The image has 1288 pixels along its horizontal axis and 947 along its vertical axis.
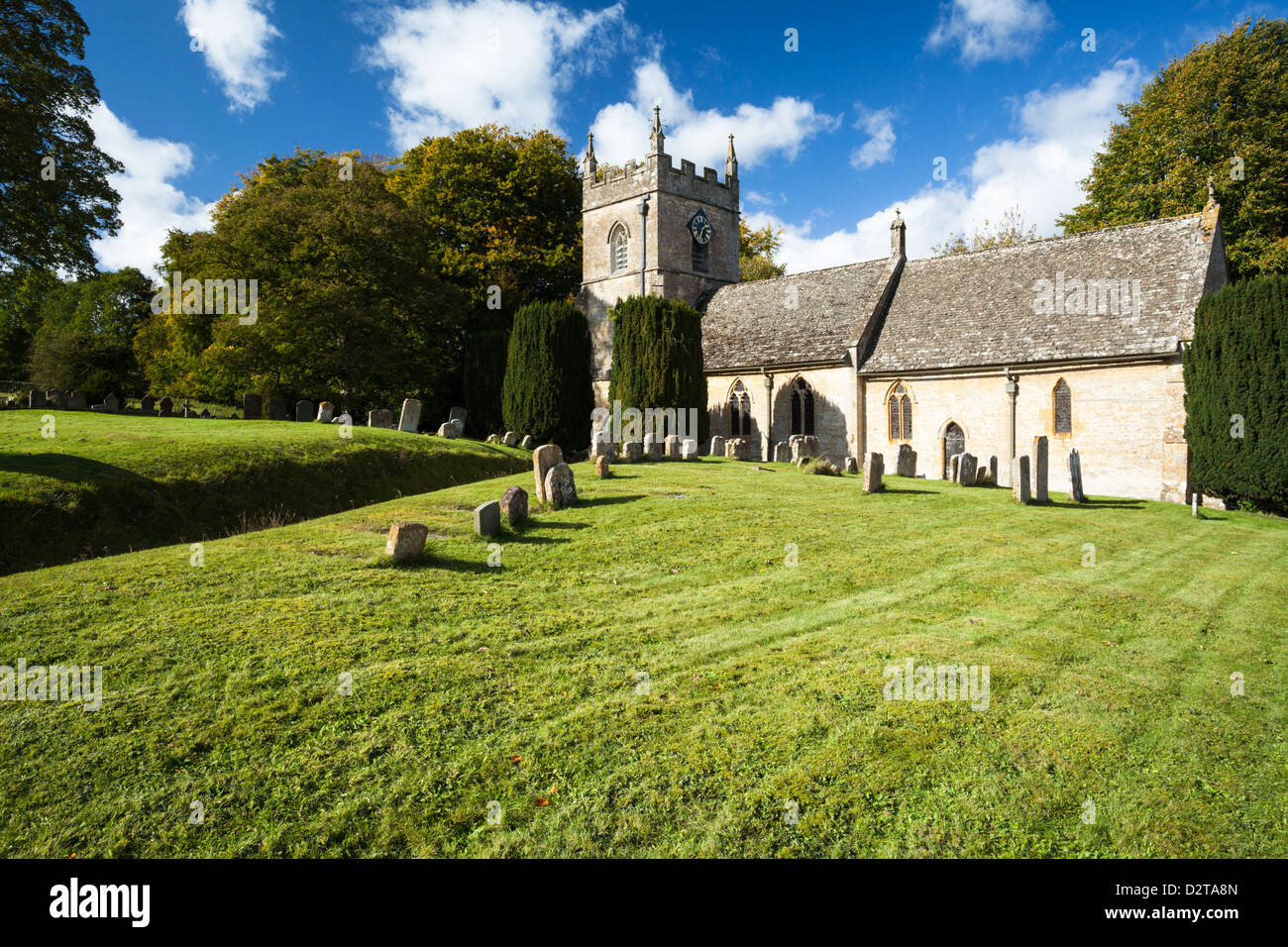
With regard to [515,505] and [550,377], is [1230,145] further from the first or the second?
[515,505]

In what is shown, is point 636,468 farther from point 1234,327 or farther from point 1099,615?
point 1234,327

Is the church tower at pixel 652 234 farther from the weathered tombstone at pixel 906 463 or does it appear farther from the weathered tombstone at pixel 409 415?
the weathered tombstone at pixel 906 463

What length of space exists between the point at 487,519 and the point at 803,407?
1999 centimetres

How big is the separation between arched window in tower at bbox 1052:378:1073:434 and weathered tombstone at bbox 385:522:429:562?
20672 mm

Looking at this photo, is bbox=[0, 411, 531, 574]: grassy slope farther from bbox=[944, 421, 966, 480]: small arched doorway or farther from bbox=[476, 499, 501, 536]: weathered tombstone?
bbox=[944, 421, 966, 480]: small arched doorway

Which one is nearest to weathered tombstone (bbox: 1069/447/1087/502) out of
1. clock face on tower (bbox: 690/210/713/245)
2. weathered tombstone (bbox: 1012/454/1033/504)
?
weathered tombstone (bbox: 1012/454/1033/504)

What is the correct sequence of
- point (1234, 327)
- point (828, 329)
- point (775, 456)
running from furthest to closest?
point (828, 329)
point (775, 456)
point (1234, 327)

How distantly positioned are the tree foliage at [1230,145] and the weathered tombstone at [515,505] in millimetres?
Result: 28808

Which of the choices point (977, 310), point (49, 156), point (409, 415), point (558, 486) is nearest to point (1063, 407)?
point (977, 310)

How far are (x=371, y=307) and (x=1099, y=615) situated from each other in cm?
2698

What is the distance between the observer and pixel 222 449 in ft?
50.6

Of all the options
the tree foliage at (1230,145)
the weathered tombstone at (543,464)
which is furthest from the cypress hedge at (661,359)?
the tree foliage at (1230,145)
